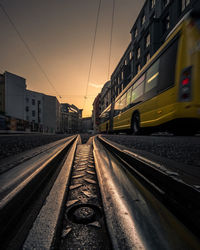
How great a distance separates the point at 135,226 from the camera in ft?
1.73

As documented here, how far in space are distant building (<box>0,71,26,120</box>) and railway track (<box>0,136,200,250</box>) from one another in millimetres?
40261

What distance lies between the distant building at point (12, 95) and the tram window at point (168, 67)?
126 feet

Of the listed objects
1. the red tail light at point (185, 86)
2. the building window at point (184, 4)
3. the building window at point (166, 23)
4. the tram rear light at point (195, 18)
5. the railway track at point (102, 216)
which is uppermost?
the building window at point (166, 23)

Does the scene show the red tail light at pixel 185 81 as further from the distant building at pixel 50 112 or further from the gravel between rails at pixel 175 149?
the distant building at pixel 50 112

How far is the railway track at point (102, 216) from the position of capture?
17.7 inches

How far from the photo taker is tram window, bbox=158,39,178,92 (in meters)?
4.50

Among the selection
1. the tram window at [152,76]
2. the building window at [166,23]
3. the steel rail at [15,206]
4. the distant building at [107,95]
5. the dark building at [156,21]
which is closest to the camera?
the steel rail at [15,206]

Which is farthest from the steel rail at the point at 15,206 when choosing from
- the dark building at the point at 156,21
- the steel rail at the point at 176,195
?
the dark building at the point at 156,21

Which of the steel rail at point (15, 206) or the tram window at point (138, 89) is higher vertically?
the tram window at point (138, 89)

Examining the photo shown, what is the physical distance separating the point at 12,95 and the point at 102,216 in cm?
4243

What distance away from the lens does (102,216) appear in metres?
0.63

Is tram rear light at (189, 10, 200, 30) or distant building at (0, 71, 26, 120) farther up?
distant building at (0, 71, 26, 120)

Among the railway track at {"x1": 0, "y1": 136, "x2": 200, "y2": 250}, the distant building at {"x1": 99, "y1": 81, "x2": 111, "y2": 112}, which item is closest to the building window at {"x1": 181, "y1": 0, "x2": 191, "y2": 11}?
the railway track at {"x1": 0, "y1": 136, "x2": 200, "y2": 250}

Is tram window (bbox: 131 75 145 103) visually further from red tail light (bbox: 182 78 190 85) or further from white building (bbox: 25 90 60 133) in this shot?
white building (bbox: 25 90 60 133)
